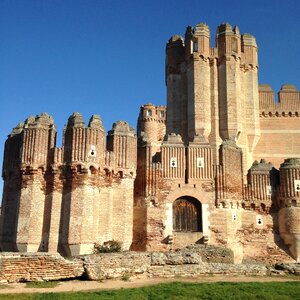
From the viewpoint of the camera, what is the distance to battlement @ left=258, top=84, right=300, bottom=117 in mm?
40062

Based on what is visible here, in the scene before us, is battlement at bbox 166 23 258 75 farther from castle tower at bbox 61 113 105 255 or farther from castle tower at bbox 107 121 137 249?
castle tower at bbox 61 113 105 255

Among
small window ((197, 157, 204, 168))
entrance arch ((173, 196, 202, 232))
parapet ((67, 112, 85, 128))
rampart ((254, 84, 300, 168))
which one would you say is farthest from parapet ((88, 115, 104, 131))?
rampart ((254, 84, 300, 168))

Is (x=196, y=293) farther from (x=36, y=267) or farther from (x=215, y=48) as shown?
(x=215, y=48)

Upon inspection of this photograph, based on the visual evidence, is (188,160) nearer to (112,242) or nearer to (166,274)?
(112,242)

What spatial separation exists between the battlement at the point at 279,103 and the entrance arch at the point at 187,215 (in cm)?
1483

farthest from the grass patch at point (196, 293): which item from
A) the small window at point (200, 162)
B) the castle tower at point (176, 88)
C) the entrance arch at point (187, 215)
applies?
the castle tower at point (176, 88)

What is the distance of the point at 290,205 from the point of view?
1186 inches

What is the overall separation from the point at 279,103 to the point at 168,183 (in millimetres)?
17025

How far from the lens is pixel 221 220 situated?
2888cm

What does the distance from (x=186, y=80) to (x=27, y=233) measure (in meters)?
19.3

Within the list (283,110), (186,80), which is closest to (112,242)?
(186,80)

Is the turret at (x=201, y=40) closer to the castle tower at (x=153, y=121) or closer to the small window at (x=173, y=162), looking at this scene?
the small window at (x=173, y=162)

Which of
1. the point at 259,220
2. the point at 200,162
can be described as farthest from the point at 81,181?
the point at 259,220

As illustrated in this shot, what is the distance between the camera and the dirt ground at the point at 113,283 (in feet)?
50.6
